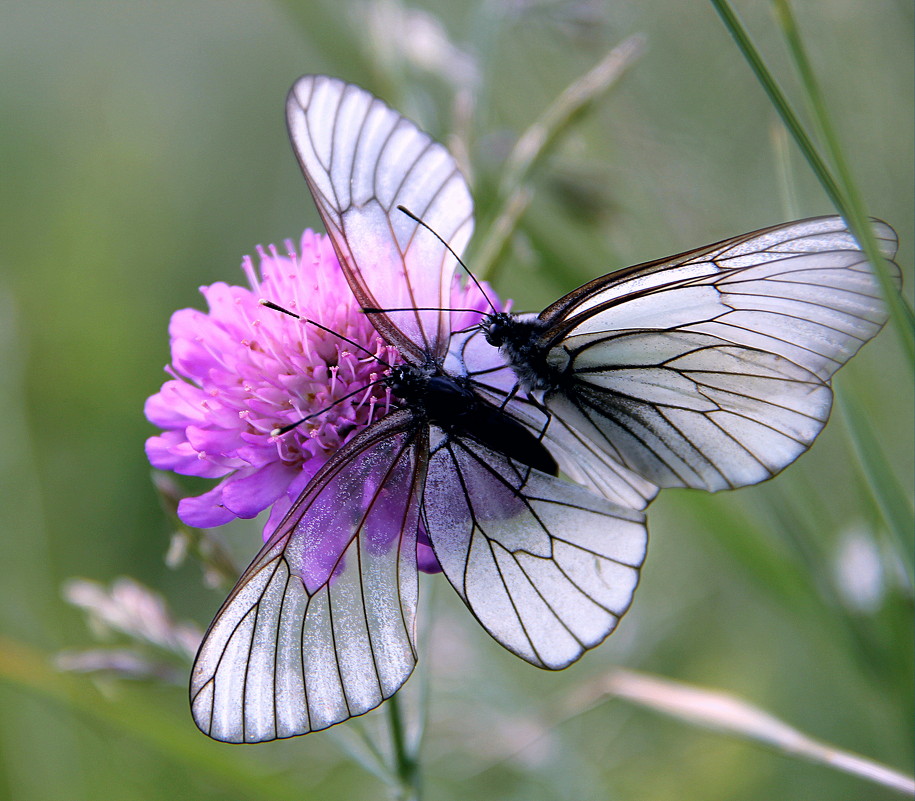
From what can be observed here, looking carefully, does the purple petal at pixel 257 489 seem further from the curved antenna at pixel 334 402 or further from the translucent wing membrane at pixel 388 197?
the translucent wing membrane at pixel 388 197

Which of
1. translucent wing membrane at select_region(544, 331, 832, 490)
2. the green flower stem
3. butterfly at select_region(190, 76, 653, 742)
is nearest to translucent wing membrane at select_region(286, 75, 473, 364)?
butterfly at select_region(190, 76, 653, 742)

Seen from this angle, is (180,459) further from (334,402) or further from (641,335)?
(641,335)

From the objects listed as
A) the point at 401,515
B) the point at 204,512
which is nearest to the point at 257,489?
the point at 204,512

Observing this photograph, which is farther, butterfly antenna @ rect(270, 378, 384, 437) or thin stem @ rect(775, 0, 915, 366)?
butterfly antenna @ rect(270, 378, 384, 437)

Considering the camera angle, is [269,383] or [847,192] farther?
[269,383]

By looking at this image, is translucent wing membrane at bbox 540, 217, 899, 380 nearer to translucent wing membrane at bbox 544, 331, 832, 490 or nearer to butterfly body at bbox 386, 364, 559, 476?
translucent wing membrane at bbox 544, 331, 832, 490

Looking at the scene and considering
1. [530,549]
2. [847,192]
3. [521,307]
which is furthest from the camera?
[521,307]

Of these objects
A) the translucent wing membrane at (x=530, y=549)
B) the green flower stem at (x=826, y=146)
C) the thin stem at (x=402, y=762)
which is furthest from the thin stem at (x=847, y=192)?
the thin stem at (x=402, y=762)
